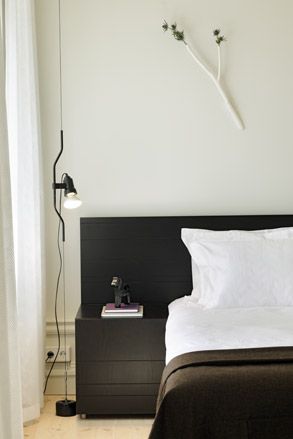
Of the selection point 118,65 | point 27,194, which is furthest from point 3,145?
point 118,65

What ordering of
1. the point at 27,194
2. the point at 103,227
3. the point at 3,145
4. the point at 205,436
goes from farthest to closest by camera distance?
the point at 103,227
the point at 27,194
the point at 3,145
the point at 205,436

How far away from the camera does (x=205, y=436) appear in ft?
7.18

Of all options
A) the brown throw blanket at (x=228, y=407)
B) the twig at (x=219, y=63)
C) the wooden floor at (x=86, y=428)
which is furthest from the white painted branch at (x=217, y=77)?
the brown throw blanket at (x=228, y=407)

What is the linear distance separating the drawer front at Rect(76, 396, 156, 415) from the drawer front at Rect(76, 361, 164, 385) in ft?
0.31

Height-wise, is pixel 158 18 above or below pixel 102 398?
above

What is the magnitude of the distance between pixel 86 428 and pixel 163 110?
1.97 metres

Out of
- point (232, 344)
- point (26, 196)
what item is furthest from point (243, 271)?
point (26, 196)

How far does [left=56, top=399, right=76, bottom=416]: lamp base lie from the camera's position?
3623 millimetres

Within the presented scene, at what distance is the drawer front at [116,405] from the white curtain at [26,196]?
0.90 ft

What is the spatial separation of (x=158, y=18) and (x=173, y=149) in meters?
0.82

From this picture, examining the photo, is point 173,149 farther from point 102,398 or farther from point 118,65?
point 102,398

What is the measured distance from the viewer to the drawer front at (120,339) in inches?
140

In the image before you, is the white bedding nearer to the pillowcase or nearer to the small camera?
the pillowcase

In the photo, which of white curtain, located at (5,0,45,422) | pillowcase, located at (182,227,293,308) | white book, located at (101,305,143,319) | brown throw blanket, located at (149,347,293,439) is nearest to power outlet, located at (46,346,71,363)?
white curtain, located at (5,0,45,422)
